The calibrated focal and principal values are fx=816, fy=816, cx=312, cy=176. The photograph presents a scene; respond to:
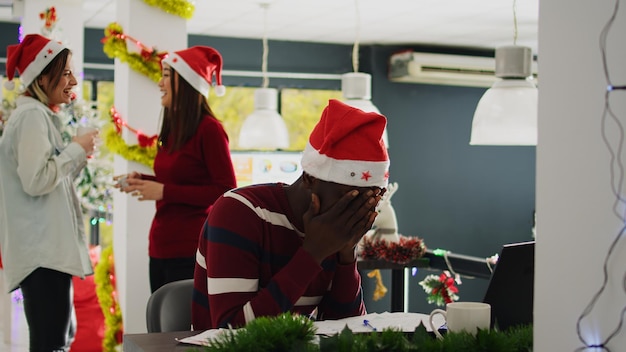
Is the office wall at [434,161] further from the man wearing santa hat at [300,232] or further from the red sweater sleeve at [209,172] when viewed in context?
the man wearing santa hat at [300,232]

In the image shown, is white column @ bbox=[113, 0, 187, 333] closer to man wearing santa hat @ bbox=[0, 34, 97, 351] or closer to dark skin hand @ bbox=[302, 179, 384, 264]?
man wearing santa hat @ bbox=[0, 34, 97, 351]

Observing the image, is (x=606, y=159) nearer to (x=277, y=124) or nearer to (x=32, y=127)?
(x=32, y=127)

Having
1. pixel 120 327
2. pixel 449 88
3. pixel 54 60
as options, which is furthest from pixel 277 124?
pixel 449 88

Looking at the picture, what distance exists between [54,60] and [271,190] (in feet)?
4.92

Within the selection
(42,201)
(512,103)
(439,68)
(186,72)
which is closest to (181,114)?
(186,72)

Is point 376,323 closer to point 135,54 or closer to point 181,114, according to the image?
point 181,114

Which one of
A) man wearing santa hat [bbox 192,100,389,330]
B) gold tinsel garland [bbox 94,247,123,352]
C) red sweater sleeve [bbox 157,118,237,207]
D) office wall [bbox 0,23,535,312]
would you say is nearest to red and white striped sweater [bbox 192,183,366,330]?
man wearing santa hat [bbox 192,100,389,330]

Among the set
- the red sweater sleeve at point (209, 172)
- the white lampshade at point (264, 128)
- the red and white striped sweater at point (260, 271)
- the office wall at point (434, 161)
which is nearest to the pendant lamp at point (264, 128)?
the white lampshade at point (264, 128)

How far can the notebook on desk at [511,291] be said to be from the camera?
1.91 metres

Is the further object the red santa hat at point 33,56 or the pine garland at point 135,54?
the pine garland at point 135,54

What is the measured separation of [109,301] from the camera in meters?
4.03

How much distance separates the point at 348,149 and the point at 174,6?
2.38m

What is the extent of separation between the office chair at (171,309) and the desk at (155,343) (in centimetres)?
27

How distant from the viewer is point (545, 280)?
1.09 metres
